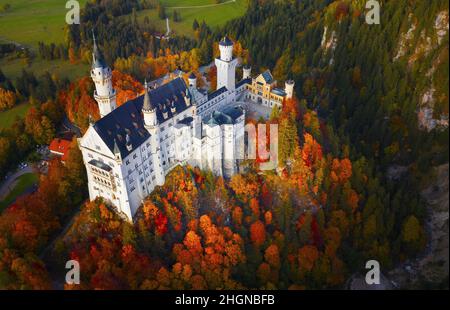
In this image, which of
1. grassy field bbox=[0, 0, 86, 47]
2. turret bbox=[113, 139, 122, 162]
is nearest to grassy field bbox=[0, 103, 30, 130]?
grassy field bbox=[0, 0, 86, 47]

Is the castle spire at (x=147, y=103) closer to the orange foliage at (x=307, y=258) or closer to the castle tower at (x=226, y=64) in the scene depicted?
the castle tower at (x=226, y=64)

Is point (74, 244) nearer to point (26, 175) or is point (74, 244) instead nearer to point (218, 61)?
point (26, 175)

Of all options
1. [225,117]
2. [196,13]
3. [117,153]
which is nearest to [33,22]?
[196,13]

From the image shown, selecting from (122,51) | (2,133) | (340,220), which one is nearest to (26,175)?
(2,133)

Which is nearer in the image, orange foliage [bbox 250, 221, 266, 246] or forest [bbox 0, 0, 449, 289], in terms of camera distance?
forest [bbox 0, 0, 449, 289]
